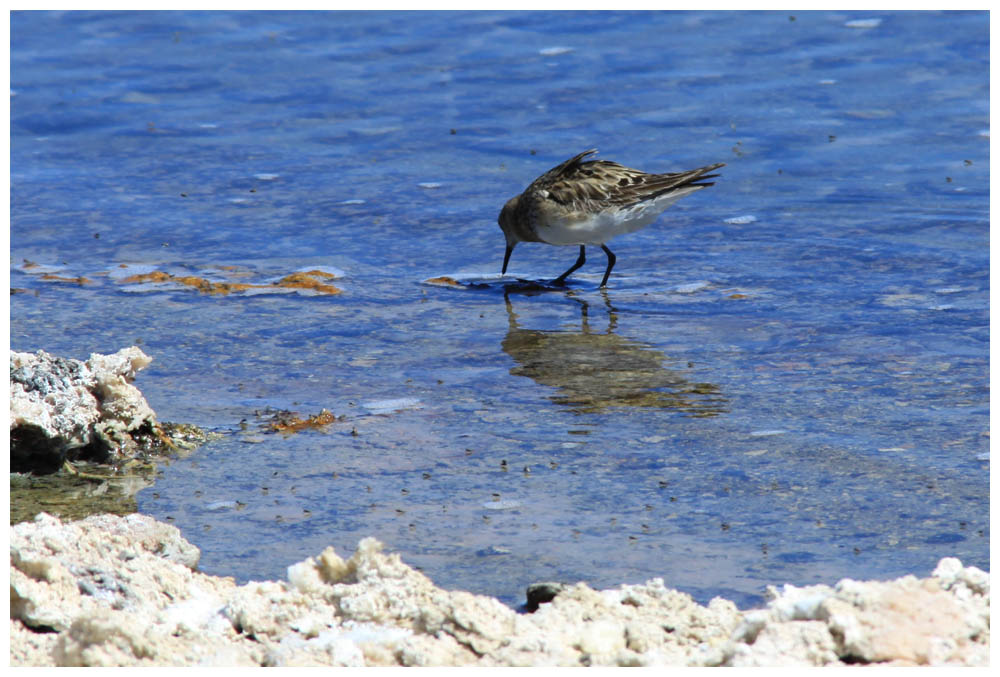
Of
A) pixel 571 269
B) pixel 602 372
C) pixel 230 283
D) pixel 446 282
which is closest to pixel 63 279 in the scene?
pixel 230 283

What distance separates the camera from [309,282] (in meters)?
9.17

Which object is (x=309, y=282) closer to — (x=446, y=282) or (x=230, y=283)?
(x=230, y=283)

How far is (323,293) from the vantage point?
29.3 ft

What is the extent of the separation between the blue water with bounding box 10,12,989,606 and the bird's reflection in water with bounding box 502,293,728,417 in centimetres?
3

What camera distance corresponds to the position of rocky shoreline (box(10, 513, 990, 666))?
11.7ft

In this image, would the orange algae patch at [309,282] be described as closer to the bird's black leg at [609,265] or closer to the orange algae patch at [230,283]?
the orange algae patch at [230,283]

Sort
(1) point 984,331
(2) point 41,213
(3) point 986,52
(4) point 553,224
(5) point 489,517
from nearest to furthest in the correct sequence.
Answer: (5) point 489,517 → (1) point 984,331 → (4) point 553,224 → (2) point 41,213 → (3) point 986,52

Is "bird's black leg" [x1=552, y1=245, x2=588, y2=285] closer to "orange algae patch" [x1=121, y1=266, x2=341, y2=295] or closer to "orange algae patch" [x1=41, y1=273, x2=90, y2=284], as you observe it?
"orange algae patch" [x1=121, y1=266, x2=341, y2=295]

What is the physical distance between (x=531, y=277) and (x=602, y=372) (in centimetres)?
263

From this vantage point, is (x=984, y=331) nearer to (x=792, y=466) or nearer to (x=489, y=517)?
(x=792, y=466)

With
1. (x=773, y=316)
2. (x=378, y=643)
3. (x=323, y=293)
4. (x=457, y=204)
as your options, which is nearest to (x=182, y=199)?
(x=457, y=204)

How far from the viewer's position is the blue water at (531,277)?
17.0ft

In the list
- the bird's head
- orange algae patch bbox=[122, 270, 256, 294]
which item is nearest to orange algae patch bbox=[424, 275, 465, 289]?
the bird's head

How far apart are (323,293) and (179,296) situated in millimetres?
931
